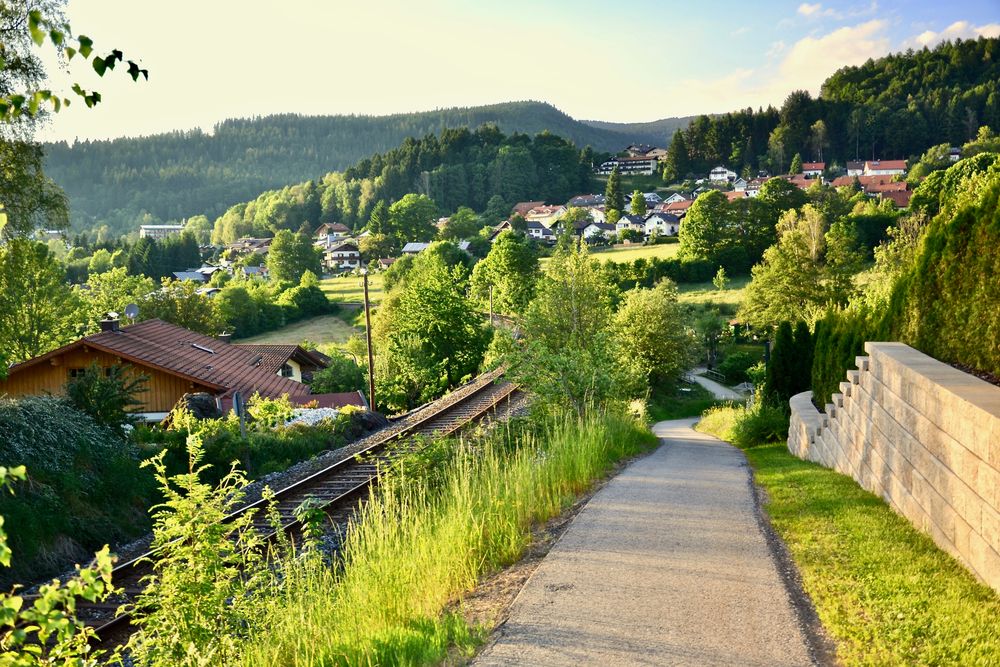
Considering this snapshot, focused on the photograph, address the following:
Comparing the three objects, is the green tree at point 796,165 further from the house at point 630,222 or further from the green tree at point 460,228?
the green tree at point 460,228

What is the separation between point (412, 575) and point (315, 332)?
73063mm

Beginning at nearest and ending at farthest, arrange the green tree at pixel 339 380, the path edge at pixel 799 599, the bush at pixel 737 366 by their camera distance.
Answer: the path edge at pixel 799 599 → the green tree at pixel 339 380 → the bush at pixel 737 366

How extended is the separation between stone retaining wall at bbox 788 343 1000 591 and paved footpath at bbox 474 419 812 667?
4.46 feet

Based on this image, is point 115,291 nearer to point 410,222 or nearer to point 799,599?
point 799,599

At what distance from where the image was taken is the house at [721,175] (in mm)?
160750

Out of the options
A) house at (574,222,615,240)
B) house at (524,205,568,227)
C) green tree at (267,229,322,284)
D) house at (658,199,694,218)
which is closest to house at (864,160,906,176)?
house at (658,199,694,218)

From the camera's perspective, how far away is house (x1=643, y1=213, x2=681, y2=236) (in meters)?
115

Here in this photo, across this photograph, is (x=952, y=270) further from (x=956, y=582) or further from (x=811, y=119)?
(x=811, y=119)

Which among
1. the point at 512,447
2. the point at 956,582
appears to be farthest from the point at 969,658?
the point at 512,447

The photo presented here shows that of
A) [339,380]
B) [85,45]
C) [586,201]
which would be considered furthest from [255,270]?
[85,45]

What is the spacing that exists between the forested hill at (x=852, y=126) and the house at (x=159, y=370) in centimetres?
13801

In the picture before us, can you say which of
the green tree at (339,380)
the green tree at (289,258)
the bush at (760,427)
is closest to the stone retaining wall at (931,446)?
the bush at (760,427)

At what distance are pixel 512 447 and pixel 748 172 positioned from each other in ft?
499

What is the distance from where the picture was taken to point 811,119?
167875mm
